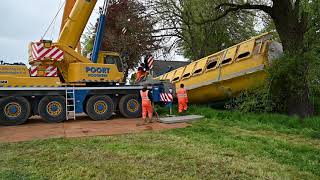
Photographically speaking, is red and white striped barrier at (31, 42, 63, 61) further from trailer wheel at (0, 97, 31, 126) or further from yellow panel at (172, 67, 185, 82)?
yellow panel at (172, 67, 185, 82)

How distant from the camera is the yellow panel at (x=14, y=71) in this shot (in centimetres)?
1372

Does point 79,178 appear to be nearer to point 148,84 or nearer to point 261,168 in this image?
point 261,168

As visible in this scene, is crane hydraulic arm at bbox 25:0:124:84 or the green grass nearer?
the green grass

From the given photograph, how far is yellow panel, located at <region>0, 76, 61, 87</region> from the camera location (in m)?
13.3

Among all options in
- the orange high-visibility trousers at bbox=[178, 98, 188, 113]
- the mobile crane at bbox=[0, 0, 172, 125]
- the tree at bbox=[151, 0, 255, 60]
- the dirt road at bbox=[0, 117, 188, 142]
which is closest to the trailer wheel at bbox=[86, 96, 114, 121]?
the mobile crane at bbox=[0, 0, 172, 125]

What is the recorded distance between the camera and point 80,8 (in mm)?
14461

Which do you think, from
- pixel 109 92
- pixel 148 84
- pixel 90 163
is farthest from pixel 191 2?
pixel 90 163

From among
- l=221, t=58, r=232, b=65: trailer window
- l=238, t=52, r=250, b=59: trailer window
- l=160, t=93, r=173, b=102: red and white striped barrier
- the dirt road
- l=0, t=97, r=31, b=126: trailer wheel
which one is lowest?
the dirt road

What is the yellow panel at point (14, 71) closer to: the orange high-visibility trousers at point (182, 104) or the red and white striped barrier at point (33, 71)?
the red and white striped barrier at point (33, 71)

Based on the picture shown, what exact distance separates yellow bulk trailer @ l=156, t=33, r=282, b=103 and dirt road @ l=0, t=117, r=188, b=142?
11.6 feet

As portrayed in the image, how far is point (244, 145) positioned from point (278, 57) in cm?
606

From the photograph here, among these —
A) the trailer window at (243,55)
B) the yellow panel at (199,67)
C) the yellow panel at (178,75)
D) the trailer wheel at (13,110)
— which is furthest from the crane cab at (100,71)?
the trailer window at (243,55)

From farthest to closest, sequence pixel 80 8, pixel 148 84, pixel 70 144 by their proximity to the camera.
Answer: pixel 148 84
pixel 80 8
pixel 70 144

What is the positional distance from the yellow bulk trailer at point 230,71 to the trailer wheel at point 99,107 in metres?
4.01
